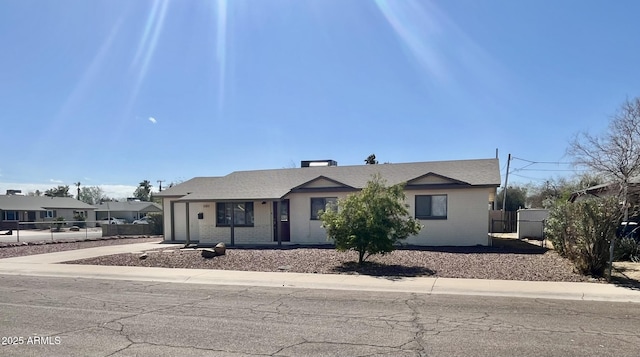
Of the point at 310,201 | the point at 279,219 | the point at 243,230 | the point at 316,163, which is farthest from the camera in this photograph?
the point at 316,163

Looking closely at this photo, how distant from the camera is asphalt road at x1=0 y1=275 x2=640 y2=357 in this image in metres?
5.80

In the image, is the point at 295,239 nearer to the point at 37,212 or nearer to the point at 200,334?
the point at 200,334

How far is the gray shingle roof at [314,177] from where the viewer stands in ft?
69.4

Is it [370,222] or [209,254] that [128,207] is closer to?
[209,254]

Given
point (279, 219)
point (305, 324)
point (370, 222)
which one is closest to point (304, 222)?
point (279, 219)

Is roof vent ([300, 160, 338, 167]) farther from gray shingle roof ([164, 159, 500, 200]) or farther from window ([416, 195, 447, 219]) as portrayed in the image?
window ([416, 195, 447, 219])

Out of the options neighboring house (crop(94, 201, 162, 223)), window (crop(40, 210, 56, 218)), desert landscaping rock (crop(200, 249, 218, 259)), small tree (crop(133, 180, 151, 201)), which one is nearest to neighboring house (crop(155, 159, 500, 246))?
desert landscaping rock (crop(200, 249, 218, 259))

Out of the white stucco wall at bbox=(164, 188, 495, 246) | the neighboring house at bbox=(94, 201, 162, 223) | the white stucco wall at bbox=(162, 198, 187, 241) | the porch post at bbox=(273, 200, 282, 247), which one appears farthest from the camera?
the neighboring house at bbox=(94, 201, 162, 223)

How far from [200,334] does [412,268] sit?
27.0ft

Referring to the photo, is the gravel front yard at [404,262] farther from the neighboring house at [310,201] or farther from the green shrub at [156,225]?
the green shrub at [156,225]

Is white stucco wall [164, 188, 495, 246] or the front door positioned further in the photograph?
the front door

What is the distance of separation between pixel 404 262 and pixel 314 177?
10.4 m

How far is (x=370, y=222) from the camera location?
1342cm

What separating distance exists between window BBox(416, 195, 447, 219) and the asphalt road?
11081 millimetres
